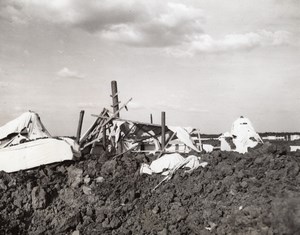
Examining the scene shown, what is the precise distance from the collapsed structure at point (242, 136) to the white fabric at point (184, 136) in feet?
4.77

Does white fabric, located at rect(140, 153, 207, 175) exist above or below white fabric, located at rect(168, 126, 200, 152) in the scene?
below

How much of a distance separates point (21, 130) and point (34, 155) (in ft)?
6.77

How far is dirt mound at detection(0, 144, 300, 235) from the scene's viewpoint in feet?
27.6

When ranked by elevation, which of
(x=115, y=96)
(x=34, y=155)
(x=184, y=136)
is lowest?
(x=34, y=155)

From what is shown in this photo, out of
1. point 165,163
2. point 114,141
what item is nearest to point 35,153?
point 114,141

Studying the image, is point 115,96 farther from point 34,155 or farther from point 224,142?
point 224,142

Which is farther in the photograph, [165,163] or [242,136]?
[242,136]

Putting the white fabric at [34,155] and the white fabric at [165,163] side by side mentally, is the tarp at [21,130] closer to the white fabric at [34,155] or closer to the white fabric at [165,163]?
the white fabric at [34,155]

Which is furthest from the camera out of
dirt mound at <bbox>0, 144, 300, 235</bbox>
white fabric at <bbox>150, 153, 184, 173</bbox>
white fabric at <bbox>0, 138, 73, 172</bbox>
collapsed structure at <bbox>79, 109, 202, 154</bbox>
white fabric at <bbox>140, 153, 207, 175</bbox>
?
collapsed structure at <bbox>79, 109, 202, 154</bbox>

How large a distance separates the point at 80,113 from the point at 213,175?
21.9ft

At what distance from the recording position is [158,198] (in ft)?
33.3

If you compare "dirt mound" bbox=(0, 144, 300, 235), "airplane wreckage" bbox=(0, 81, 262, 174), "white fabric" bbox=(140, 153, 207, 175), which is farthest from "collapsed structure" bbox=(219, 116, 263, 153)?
"white fabric" bbox=(140, 153, 207, 175)

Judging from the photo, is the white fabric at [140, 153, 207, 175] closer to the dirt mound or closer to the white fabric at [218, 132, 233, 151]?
the dirt mound

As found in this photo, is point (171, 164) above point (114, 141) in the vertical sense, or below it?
below
